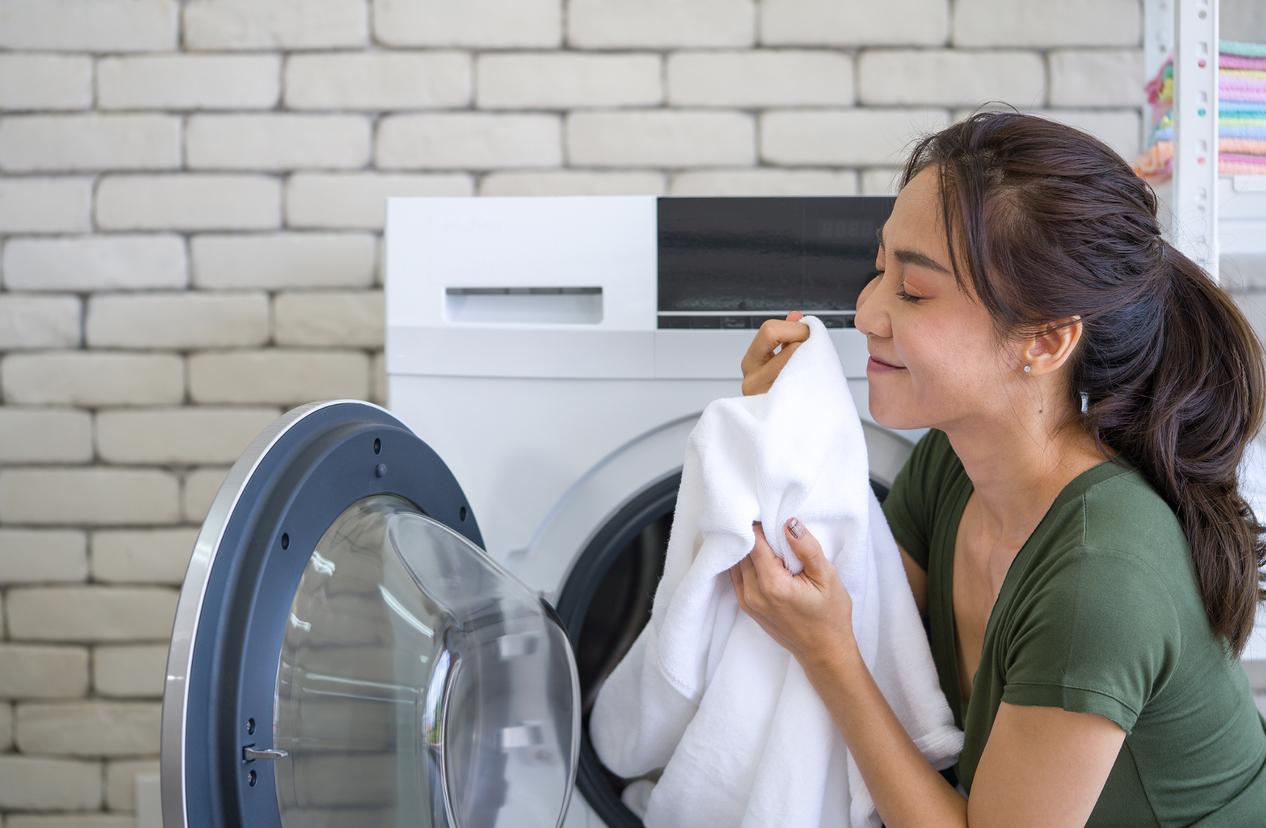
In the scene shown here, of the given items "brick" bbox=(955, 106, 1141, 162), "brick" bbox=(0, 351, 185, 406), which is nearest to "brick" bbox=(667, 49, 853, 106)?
"brick" bbox=(955, 106, 1141, 162)

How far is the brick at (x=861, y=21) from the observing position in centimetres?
175

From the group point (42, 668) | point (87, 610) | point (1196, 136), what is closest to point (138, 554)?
point (87, 610)

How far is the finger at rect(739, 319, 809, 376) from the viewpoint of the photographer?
1098 mm

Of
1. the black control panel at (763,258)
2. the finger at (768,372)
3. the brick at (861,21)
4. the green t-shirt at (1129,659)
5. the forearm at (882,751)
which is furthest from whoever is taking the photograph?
the brick at (861,21)

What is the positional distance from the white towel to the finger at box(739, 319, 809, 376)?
17 millimetres

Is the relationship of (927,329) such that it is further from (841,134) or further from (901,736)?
(841,134)

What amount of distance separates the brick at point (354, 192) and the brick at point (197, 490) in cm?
48

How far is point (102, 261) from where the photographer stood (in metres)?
1.82

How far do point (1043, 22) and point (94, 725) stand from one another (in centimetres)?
208

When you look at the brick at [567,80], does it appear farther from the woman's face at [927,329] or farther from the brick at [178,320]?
the woman's face at [927,329]

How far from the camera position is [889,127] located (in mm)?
1767

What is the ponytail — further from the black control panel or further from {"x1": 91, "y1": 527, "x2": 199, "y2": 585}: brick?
{"x1": 91, "y1": 527, "x2": 199, "y2": 585}: brick

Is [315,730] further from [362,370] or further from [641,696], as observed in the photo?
[362,370]

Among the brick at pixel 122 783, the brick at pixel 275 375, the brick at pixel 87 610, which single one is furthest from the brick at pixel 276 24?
the brick at pixel 122 783
